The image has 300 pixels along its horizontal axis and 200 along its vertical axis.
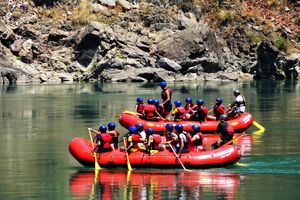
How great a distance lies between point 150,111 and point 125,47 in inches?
2423

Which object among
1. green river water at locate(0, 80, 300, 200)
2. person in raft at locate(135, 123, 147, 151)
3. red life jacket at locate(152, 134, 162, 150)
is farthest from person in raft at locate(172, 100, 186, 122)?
red life jacket at locate(152, 134, 162, 150)

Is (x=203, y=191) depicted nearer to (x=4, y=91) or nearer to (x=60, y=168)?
(x=60, y=168)

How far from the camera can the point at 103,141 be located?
112 ft

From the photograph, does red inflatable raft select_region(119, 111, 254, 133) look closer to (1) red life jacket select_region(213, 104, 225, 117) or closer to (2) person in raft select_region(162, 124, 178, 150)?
(1) red life jacket select_region(213, 104, 225, 117)

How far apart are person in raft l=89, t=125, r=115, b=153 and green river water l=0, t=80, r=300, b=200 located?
0.97 metres

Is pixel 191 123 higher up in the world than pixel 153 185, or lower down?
higher up

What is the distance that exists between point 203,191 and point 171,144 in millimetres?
4692

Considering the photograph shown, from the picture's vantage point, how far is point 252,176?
32031 millimetres

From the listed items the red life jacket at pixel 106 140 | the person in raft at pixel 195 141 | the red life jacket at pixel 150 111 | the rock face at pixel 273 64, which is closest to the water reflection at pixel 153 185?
the red life jacket at pixel 106 140

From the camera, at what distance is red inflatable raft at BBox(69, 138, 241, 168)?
108 feet

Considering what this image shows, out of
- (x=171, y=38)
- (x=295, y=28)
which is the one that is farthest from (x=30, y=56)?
(x=295, y=28)

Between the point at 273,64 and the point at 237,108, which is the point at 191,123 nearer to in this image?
the point at 237,108

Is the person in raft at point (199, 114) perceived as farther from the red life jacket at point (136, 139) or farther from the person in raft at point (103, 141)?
the person in raft at point (103, 141)

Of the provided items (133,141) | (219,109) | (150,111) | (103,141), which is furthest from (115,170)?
(219,109)
